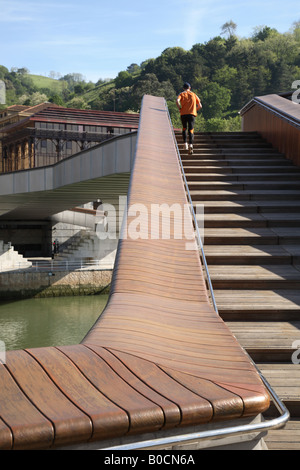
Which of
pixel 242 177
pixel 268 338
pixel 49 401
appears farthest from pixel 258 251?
pixel 49 401

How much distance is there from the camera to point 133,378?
2.11 metres

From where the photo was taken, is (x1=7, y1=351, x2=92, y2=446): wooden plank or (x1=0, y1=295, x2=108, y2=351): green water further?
(x1=0, y1=295, x2=108, y2=351): green water

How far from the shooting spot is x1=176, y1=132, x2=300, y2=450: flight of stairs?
370cm

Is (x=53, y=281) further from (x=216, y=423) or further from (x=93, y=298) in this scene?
(x=216, y=423)

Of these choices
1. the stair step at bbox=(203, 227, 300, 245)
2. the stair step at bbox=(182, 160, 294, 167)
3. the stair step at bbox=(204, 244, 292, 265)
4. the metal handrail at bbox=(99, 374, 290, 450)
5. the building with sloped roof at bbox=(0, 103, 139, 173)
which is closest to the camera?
the metal handrail at bbox=(99, 374, 290, 450)

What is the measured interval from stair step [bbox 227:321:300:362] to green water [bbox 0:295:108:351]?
13392mm

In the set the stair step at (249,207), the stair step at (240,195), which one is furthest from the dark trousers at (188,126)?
the stair step at (249,207)

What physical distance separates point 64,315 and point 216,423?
2140 cm

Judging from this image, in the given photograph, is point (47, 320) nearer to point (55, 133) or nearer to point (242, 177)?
point (242, 177)

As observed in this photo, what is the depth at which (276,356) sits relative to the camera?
372cm

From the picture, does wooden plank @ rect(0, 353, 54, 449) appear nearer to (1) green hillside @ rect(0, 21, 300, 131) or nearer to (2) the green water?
(2) the green water

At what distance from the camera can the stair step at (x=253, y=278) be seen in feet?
15.3

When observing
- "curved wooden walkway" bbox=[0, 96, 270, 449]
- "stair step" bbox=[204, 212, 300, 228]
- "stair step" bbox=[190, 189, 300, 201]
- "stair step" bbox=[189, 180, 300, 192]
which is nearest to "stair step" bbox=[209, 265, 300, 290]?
"stair step" bbox=[204, 212, 300, 228]

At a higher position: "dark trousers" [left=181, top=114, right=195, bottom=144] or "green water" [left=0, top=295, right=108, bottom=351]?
"dark trousers" [left=181, top=114, right=195, bottom=144]
